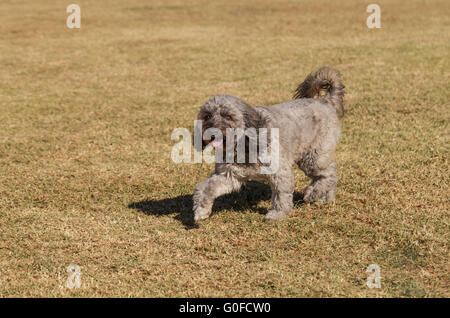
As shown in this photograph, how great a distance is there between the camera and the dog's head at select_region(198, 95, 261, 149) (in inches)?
245

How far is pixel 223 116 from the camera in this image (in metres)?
6.26

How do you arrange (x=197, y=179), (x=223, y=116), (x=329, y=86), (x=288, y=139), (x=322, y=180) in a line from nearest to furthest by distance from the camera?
(x=223, y=116) → (x=288, y=139) → (x=322, y=180) → (x=329, y=86) → (x=197, y=179)

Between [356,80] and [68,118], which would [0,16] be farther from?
[356,80]

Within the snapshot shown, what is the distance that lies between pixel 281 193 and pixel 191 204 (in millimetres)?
1631

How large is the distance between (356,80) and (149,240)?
10524 mm

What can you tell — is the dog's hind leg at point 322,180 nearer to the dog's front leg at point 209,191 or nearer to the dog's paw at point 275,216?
the dog's paw at point 275,216

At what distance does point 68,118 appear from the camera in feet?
42.0

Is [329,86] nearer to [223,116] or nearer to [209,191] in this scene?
[223,116]

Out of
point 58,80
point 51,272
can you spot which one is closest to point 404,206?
point 51,272

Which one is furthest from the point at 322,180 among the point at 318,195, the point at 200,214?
the point at 200,214

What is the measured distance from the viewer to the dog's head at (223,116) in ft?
20.4

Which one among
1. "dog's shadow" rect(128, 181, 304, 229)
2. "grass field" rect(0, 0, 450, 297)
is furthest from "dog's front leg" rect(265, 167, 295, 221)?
"dog's shadow" rect(128, 181, 304, 229)

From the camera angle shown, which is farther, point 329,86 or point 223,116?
point 329,86

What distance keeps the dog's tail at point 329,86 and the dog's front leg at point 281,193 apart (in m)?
1.73
